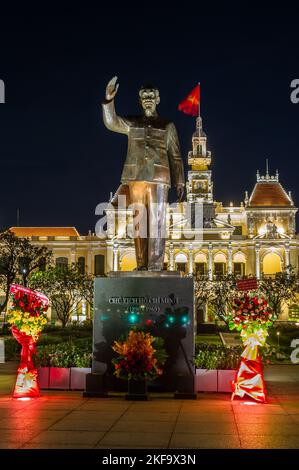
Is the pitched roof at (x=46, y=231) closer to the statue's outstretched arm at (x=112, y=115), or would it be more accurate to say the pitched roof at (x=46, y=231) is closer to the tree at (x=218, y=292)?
the tree at (x=218, y=292)

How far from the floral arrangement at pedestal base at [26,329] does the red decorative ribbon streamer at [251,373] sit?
13.0 feet

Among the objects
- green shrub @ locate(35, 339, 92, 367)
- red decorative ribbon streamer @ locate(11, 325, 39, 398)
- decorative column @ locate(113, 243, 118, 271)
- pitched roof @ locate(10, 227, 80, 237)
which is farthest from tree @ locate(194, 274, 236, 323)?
red decorative ribbon streamer @ locate(11, 325, 39, 398)

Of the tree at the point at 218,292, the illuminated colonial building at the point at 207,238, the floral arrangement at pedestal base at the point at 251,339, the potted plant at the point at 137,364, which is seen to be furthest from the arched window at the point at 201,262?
the potted plant at the point at 137,364

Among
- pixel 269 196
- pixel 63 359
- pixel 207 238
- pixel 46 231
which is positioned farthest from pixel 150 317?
pixel 46 231

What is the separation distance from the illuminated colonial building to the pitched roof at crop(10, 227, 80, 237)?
10.3 ft

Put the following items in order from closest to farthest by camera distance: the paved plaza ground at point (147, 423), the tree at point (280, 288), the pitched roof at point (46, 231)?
the paved plaza ground at point (147, 423) < the tree at point (280, 288) < the pitched roof at point (46, 231)

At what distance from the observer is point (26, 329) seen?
12.1 meters

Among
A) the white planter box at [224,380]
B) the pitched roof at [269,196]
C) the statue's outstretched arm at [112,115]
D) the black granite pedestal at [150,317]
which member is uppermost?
the pitched roof at [269,196]

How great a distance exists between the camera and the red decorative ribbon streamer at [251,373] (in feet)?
37.6

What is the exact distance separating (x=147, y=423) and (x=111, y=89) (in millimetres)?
6457

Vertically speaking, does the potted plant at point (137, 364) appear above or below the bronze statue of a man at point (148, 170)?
below

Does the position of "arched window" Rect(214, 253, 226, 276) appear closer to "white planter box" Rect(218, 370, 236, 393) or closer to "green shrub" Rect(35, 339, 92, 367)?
"green shrub" Rect(35, 339, 92, 367)
